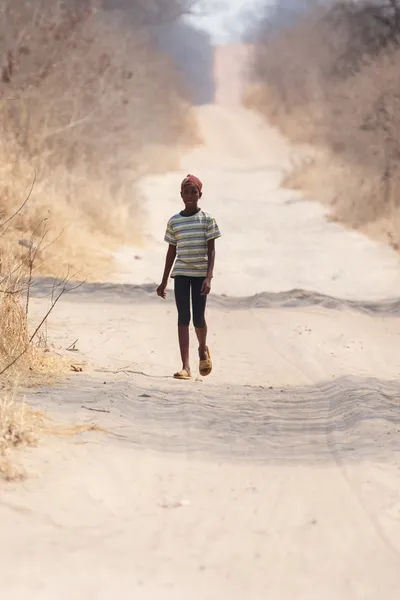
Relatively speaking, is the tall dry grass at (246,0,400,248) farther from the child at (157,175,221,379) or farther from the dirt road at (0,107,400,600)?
the child at (157,175,221,379)

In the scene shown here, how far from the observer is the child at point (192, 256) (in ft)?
22.6

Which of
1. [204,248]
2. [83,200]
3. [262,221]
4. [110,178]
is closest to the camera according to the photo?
[204,248]

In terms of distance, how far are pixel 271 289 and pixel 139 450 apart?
844 centimetres

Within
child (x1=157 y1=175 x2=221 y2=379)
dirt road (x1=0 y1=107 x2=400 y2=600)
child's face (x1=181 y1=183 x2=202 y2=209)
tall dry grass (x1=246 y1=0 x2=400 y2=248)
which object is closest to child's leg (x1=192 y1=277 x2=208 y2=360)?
child (x1=157 y1=175 x2=221 y2=379)

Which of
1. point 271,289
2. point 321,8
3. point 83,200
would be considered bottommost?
point 271,289

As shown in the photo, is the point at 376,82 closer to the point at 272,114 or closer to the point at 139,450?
the point at 139,450

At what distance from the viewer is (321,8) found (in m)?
44.2

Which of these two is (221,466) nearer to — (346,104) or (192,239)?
(192,239)

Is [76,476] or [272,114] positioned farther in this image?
[272,114]

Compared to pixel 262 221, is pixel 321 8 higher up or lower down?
higher up

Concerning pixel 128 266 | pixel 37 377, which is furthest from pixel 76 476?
pixel 128 266

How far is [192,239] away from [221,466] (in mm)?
2435

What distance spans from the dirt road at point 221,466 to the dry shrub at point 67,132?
2692 mm

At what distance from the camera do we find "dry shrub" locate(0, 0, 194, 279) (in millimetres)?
13422
